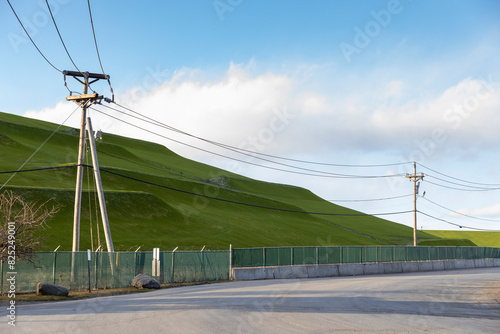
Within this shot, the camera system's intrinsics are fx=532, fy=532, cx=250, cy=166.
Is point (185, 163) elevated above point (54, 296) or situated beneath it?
elevated above

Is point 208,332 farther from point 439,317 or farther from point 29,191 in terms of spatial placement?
point 29,191

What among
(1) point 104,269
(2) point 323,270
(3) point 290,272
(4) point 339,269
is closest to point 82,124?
(1) point 104,269

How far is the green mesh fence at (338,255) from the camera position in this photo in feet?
121

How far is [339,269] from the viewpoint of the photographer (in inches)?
1594

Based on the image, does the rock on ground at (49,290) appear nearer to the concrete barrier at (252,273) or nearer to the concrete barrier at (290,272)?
the concrete barrier at (252,273)

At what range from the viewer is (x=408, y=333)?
1225 centimetres

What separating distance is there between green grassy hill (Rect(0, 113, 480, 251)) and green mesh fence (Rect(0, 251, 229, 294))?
10.3m

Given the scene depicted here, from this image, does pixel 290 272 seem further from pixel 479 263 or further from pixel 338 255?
pixel 479 263

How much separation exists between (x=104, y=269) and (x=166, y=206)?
50413 millimetres

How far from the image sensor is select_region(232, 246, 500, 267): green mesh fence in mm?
36875

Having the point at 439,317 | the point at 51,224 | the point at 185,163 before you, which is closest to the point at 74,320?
the point at 439,317

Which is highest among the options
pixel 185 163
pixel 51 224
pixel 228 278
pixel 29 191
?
pixel 185 163

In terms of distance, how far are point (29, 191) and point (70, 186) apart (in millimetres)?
12603

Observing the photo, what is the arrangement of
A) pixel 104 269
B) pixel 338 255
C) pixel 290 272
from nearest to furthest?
1. pixel 104 269
2. pixel 290 272
3. pixel 338 255
